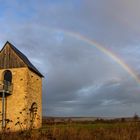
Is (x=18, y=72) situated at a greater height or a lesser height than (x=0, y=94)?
greater

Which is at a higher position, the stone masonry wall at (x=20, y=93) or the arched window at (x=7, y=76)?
the arched window at (x=7, y=76)

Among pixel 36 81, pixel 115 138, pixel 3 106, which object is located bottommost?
pixel 115 138

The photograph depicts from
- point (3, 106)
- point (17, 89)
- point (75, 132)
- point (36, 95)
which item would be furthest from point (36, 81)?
point (75, 132)

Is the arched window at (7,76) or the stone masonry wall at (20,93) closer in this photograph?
the stone masonry wall at (20,93)

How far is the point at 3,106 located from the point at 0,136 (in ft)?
75.7

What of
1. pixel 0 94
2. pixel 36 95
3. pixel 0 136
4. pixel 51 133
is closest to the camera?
pixel 0 136

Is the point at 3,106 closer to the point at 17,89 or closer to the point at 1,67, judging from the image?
the point at 17,89

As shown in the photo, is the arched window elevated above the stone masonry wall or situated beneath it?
elevated above

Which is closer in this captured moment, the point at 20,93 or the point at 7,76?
the point at 20,93

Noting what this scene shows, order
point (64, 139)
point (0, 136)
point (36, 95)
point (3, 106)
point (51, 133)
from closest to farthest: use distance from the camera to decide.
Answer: point (0, 136), point (64, 139), point (51, 133), point (3, 106), point (36, 95)

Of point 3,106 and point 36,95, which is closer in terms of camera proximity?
point 3,106

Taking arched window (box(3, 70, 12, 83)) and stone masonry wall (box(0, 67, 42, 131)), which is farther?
arched window (box(3, 70, 12, 83))

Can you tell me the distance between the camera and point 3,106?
3198 cm

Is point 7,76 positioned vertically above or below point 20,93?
above
